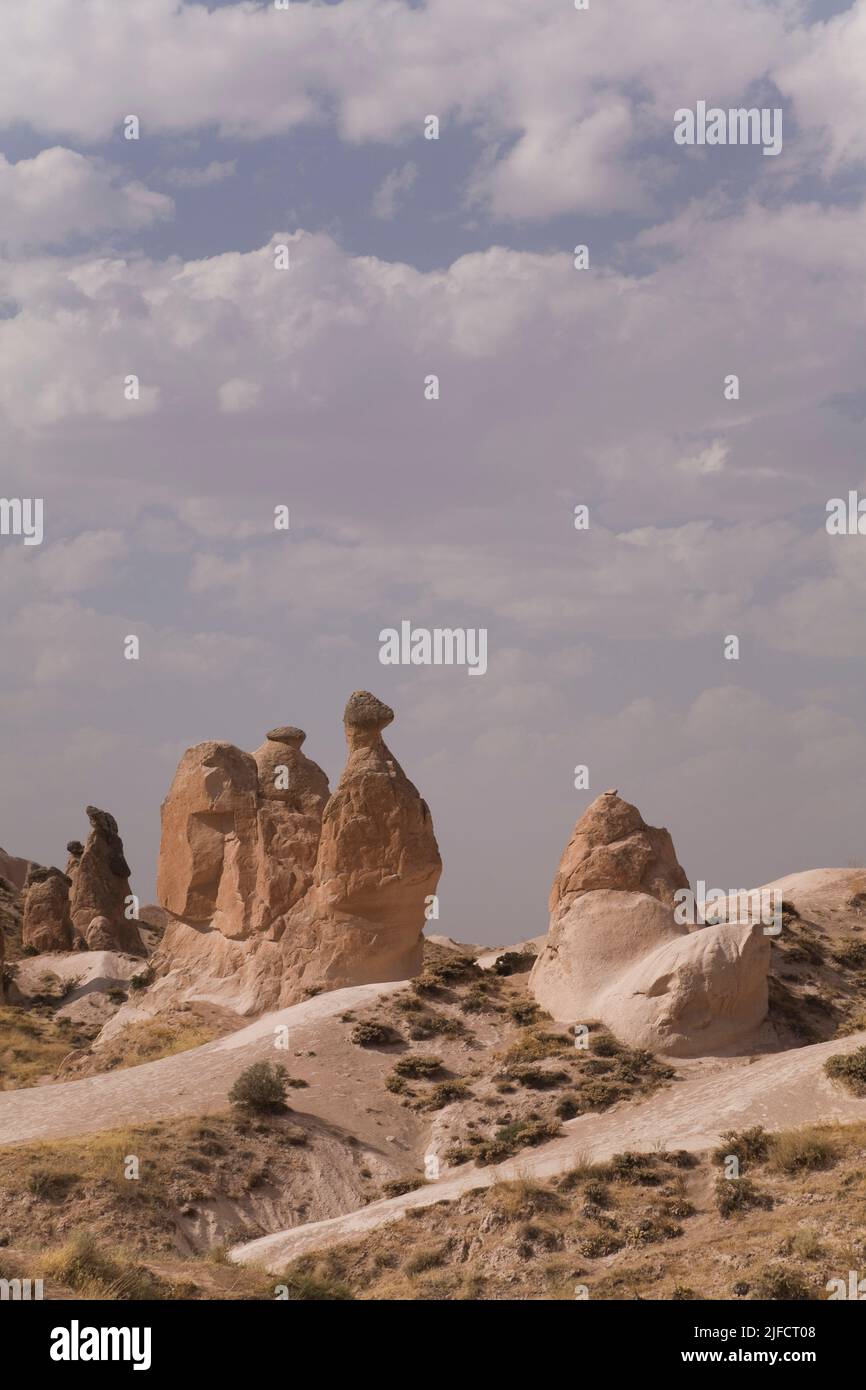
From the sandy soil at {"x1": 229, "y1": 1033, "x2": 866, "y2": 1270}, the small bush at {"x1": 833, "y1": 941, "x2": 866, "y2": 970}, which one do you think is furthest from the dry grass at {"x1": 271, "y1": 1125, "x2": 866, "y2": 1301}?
the small bush at {"x1": 833, "y1": 941, "x2": 866, "y2": 970}

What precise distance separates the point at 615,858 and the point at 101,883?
37777mm

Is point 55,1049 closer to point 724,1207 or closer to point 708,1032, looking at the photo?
point 708,1032

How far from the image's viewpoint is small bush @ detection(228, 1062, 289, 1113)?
28906 mm

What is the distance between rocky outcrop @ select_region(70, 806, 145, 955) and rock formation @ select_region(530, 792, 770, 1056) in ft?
114

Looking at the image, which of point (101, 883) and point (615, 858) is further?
point (101, 883)

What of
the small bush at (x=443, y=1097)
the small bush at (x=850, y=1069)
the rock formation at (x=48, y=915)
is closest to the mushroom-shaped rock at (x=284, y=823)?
the small bush at (x=443, y=1097)

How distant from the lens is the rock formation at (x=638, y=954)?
101 ft

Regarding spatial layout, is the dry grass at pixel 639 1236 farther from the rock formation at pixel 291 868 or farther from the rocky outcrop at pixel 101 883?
the rocky outcrop at pixel 101 883

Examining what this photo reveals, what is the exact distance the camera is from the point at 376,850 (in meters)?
39.7

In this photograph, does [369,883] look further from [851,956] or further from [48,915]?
[48,915]

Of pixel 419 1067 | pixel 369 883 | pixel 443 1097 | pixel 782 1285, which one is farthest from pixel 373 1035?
pixel 782 1285

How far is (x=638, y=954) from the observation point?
111 feet

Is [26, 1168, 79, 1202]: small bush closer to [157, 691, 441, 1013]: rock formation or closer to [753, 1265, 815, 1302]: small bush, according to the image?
[753, 1265, 815, 1302]: small bush
